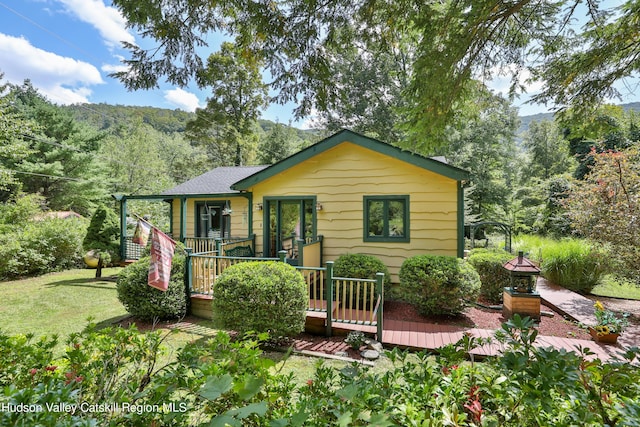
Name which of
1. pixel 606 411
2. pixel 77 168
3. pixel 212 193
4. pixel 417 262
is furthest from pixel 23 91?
pixel 606 411

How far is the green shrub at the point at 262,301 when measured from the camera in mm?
4844

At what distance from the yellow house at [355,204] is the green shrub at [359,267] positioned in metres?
0.73

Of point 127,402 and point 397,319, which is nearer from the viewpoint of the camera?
point 127,402

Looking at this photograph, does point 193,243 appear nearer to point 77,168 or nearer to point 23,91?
point 77,168

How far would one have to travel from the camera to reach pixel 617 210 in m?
6.91

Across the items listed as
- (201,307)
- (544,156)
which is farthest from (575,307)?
(544,156)

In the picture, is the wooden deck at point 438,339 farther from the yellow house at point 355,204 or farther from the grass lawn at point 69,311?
the yellow house at point 355,204

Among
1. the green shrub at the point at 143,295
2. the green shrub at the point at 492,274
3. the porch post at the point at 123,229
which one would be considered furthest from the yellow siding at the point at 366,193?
the porch post at the point at 123,229

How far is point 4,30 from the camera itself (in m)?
7.20

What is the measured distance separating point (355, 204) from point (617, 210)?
630 centimetres

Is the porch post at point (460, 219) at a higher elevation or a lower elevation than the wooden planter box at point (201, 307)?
higher

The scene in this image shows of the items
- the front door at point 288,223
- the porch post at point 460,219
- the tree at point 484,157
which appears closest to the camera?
the porch post at point 460,219

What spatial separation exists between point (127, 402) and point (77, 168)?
1101 inches

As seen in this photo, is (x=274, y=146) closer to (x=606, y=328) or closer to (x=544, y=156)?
(x=544, y=156)
